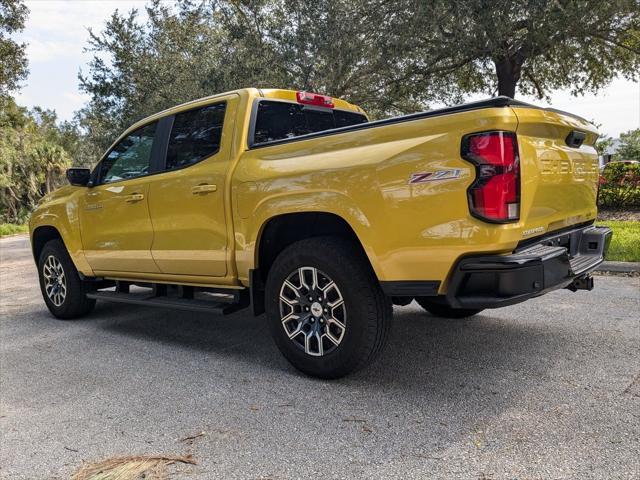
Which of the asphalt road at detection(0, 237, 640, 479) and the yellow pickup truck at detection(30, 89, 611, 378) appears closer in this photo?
the asphalt road at detection(0, 237, 640, 479)

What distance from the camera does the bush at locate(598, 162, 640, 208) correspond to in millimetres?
12781

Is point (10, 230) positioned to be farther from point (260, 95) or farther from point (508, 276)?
point (508, 276)

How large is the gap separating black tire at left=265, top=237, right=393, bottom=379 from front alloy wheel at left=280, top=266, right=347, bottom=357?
0.01m

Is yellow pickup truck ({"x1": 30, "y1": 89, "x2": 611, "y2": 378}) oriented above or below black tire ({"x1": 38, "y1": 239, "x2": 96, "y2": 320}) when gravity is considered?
above

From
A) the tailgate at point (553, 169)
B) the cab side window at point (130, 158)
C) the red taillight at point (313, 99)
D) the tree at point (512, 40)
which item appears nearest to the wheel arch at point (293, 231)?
the tailgate at point (553, 169)

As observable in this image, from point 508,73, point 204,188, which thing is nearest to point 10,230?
point 508,73

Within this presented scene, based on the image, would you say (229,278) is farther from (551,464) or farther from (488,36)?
(488,36)

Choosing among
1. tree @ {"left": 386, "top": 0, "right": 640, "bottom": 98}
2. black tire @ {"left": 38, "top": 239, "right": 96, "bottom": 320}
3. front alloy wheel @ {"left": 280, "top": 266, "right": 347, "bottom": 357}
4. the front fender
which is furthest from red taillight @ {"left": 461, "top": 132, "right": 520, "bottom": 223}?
tree @ {"left": 386, "top": 0, "right": 640, "bottom": 98}

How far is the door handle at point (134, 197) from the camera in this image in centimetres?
480

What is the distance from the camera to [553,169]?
10.6ft

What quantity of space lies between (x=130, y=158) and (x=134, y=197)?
21.2 inches

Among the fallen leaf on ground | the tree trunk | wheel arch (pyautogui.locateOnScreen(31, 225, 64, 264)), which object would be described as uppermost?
the tree trunk

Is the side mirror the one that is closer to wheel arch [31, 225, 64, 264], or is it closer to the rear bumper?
wheel arch [31, 225, 64, 264]

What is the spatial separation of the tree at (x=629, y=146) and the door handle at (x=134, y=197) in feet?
71.5
